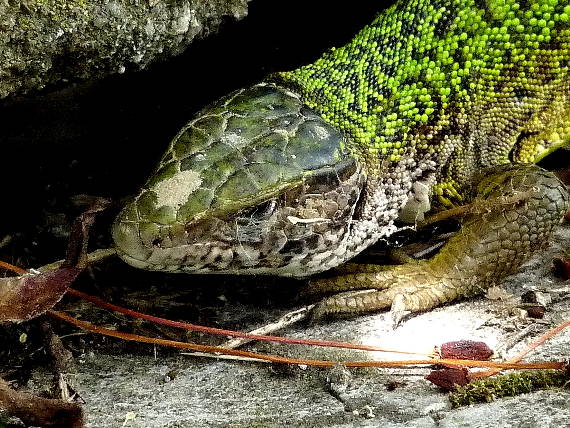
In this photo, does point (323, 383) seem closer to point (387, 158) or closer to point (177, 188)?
point (177, 188)

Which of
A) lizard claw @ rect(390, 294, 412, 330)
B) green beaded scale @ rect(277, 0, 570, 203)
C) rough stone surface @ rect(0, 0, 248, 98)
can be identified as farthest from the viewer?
green beaded scale @ rect(277, 0, 570, 203)

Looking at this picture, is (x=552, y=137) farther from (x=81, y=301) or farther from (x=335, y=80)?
(x=81, y=301)

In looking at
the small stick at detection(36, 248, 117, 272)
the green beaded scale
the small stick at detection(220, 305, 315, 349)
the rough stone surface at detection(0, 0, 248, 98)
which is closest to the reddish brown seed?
the small stick at detection(220, 305, 315, 349)

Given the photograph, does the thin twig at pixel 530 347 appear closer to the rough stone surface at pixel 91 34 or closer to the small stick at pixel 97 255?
the small stick at pixel 97 255

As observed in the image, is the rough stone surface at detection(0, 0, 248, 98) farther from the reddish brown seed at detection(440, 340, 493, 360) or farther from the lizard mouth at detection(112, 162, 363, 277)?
the reddish brown seed at detection(440, 340, 493, 360)

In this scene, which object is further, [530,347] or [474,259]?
[474,259]

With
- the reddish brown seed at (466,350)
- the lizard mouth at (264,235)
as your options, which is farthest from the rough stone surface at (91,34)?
the reddish brown seed at (466,350)

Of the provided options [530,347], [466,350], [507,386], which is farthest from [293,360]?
[530,347]
